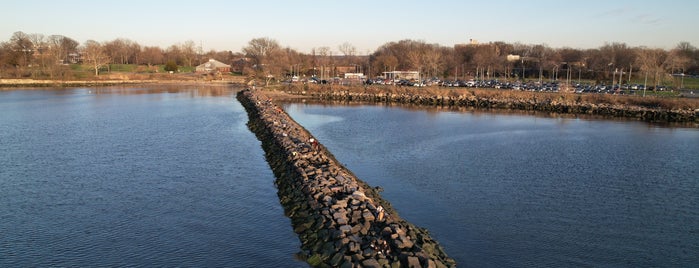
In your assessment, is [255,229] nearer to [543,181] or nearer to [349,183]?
[349,183]

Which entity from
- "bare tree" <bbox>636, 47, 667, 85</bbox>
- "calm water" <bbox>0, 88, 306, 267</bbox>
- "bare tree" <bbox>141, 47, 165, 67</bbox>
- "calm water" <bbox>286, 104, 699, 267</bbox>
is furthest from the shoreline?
"calm water" <bbox>286, 104, 699, 267</bbox>

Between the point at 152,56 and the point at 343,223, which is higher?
the point at 152,56

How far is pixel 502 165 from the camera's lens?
19453mm

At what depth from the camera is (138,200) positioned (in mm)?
14227

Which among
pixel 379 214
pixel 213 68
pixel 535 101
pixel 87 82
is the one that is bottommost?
pixel 379 214

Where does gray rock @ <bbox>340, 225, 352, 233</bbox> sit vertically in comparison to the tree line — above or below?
below

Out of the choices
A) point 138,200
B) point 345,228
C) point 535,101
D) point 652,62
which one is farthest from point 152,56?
point 345,228

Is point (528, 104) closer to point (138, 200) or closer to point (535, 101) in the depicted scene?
point (535, 101)

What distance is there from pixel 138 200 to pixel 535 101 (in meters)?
38.0

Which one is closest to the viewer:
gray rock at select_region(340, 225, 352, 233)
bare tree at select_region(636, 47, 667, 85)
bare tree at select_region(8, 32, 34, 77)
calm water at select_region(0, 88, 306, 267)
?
calm water at select_region(0, 88, 306, 267)

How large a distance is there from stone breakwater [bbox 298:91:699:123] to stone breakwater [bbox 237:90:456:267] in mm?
29683

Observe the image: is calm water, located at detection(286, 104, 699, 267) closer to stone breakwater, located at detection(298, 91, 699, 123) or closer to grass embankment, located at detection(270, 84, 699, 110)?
stone breakwater, located at detection(298, 91, 699, 123)

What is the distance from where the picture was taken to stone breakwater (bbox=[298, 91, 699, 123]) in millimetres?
36812

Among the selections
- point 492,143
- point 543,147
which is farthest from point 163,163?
point 543,147
